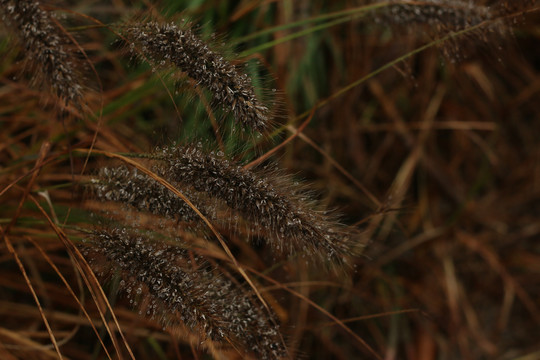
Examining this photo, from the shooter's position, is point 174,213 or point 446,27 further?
point 446,27

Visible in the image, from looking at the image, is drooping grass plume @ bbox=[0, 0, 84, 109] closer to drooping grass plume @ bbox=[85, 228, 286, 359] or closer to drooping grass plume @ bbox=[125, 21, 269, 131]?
drooping grass plume @ bbox=[125, 21, 269, 131]

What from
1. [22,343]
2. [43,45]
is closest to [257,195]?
[43,45]

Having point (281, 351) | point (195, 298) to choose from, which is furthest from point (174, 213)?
point (281, 351)

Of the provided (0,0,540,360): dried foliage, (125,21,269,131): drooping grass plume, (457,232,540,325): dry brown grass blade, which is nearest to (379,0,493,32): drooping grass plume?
(0,0,540,360): dried foliage

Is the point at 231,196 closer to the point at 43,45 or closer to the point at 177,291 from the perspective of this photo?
the point at 177,291

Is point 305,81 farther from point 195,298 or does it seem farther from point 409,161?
point 195,298

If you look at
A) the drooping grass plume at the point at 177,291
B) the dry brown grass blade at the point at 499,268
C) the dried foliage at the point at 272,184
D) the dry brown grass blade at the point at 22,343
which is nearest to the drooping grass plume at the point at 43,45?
the dried foliage at the point at 272,184
